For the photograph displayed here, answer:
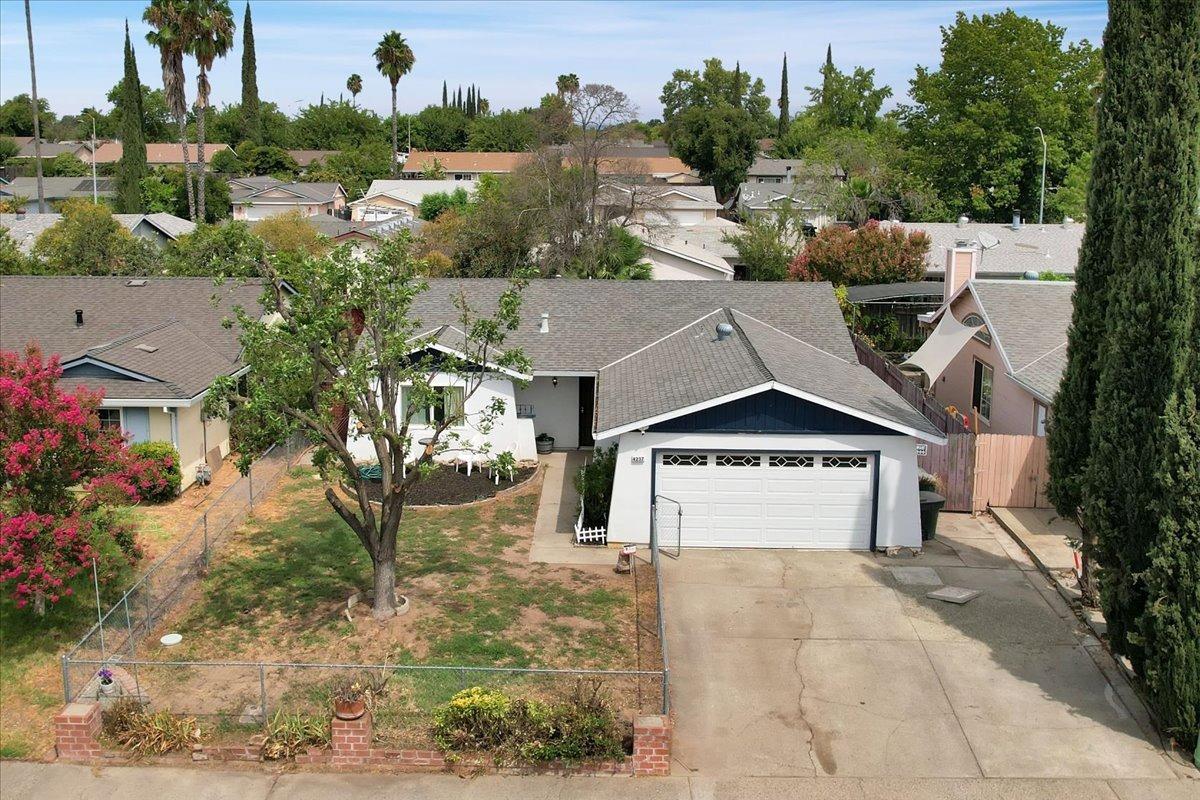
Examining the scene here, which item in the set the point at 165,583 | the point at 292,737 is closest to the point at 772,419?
the point at 292,737

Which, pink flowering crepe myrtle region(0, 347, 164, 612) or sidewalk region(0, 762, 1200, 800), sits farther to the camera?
pink flowering crepe myrtle region(0, 347, 164, 612)

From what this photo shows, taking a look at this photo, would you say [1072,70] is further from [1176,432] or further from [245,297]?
[1176,432]

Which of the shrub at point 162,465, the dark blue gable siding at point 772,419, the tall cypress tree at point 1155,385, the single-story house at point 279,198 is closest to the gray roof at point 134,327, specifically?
the shrub at point 162,465

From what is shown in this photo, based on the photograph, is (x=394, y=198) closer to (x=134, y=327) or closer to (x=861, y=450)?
(x=134, y=327)

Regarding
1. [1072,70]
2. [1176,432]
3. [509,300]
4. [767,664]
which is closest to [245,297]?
[509,300]

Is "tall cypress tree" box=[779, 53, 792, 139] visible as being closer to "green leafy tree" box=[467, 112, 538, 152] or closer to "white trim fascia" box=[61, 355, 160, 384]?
"green leafy tree" box=[467, 112, 538, 152]

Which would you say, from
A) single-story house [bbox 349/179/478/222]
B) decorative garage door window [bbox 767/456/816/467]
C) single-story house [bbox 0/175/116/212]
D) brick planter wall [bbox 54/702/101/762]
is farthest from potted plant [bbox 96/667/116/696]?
single-story house [bbox 0/175/116/212]

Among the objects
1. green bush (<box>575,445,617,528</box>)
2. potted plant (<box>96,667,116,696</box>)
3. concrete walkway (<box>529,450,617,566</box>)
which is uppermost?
green bush (<box>575,445,617,528</box>)
